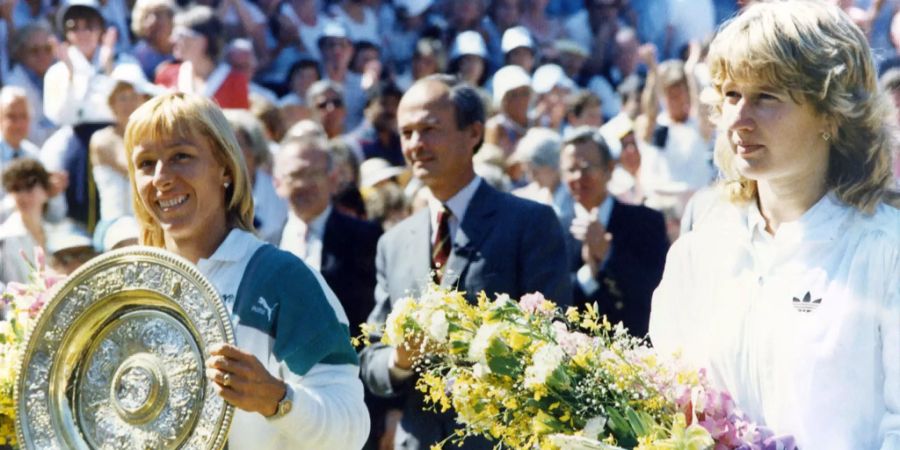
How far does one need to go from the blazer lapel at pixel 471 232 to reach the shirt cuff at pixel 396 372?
367mm

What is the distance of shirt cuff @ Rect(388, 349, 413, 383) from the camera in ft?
20.8

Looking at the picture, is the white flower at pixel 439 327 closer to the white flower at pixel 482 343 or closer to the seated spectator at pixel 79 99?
the white flower at pixel 482 343

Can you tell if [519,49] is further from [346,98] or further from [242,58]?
[242,58]

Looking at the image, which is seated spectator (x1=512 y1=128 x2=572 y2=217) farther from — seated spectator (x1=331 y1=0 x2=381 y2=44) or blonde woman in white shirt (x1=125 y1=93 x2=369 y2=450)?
blonde woman in white shirt (x1=125 y1=93 x2=369 y2=450)

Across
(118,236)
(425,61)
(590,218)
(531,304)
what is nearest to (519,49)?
(425,61)

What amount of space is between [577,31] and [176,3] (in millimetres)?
3936

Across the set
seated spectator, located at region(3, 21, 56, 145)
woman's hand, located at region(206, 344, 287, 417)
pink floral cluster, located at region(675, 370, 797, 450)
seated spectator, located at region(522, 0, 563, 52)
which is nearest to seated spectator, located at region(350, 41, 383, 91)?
seated spectator, located at region(522, 0, 563, 52)

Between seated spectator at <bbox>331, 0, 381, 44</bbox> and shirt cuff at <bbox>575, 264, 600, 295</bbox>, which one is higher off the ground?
seated spectator at <bbox>331, 0, 381, 44</bbox>

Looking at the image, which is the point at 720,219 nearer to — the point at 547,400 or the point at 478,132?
the point at 547,400

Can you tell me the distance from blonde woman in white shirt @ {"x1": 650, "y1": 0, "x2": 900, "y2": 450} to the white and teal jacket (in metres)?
0.80

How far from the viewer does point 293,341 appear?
408cm

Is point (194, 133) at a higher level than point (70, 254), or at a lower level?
higher

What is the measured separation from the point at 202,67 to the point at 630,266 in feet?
13.3

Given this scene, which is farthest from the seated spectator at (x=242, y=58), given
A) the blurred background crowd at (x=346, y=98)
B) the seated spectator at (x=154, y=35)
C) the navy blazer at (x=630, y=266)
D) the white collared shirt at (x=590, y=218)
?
the navy blazer at (x=630, y=266)
